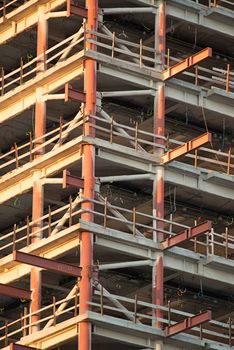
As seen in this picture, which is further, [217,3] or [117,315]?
[217,3]

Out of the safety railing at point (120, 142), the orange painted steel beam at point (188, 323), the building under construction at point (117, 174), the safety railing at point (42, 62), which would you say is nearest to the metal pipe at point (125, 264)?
the building under construction at point (117, 174)

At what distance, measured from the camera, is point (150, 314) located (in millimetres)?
101938

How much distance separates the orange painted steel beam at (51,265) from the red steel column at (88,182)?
344 millimetres

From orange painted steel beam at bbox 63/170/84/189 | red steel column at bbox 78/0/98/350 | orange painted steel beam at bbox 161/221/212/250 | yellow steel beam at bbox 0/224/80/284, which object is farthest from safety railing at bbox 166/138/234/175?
yellow steel beam at bbox 0/224/80/284

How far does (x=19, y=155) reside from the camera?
349 ft

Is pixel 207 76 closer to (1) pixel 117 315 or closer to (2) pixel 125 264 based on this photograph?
(1) pixel 117 315

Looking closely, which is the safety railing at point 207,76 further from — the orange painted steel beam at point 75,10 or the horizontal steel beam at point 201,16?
the orange painted steel beam at point 75,10

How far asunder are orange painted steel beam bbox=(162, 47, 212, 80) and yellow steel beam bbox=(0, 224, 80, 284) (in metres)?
8.29

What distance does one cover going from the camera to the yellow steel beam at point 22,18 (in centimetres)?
10288

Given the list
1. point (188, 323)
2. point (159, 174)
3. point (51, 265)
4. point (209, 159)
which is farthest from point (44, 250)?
point (209, 159)

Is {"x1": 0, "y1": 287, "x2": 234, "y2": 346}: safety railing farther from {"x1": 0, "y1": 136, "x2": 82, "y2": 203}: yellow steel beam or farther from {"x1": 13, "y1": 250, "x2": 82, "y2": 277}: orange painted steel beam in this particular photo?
{"x1": 0, "y1": 136, "x2": 82, "y2": 203}: yellow steel beam

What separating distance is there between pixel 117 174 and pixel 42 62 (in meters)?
6.09

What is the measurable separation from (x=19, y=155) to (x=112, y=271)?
8107 millimetres

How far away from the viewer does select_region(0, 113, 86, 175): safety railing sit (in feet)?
325
